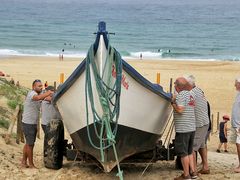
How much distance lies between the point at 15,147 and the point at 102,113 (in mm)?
3458

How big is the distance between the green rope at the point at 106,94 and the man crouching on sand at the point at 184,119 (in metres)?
0.88

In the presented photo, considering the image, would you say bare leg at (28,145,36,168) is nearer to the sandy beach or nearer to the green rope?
the sandy beach

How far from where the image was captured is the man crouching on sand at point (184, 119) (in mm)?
7914

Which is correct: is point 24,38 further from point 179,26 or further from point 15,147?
point 15,147

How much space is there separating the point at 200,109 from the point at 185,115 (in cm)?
46

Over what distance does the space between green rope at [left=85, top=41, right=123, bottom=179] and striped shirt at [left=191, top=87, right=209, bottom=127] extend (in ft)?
4.02

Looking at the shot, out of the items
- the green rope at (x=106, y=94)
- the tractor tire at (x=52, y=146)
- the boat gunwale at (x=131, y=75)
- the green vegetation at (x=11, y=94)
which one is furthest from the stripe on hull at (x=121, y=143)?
the green vegetation at (x=11, y=94)

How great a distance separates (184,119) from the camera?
7.96 meters

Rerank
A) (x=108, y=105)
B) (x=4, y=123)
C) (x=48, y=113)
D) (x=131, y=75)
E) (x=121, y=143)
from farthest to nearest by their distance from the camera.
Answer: (x=4, y=123), (x=48, y=113), (x=121, y=143), (x=131, y=75), (x=108, y=105)

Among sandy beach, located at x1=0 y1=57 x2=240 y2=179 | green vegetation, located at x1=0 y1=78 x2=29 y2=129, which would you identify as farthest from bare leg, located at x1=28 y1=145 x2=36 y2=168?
green vegetation, located at x1=0 y1=78 x2=29 y2=129

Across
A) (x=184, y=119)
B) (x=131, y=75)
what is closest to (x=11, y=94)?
(x=131, y=75)

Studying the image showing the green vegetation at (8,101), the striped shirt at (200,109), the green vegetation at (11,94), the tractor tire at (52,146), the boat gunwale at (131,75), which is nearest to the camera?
the boat gunwale at (131,75)

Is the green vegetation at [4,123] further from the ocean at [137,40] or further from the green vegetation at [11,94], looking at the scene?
the ocean at [137,40]

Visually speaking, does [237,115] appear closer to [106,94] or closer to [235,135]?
[235,135]
